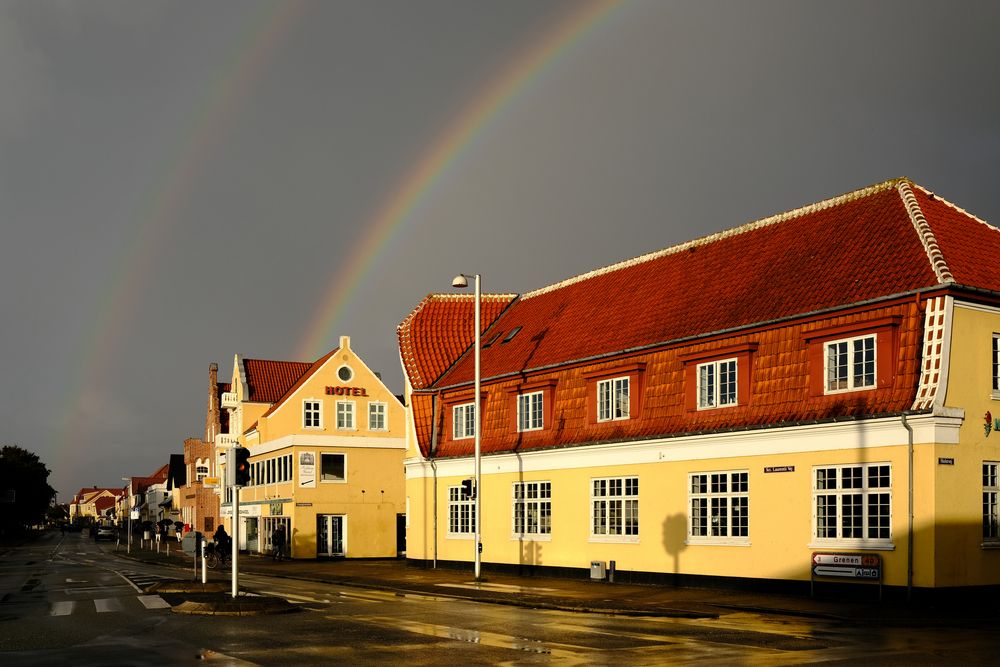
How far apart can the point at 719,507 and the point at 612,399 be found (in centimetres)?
618

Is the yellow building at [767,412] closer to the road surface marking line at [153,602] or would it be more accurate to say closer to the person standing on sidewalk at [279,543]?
the road surface marking line at [153,602]

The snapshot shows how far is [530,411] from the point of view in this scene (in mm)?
40250

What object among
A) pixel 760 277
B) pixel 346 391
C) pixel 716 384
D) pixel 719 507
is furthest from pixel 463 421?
pixel 346 391


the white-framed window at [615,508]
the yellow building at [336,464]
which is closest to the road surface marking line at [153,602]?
the white-framed window at [615,508]

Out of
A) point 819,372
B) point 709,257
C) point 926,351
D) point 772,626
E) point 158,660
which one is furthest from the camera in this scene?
point 709,257

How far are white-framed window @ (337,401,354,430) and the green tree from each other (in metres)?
64.6

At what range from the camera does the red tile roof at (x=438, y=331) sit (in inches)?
1884

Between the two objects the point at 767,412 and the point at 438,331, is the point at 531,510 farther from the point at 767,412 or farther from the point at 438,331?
the point at 767,412

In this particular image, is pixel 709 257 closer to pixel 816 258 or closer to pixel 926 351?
pixel 816 258

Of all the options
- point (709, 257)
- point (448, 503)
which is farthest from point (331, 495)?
point (709, 257)

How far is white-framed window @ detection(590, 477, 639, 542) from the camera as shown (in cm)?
3431

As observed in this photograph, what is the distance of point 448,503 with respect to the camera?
147 ft

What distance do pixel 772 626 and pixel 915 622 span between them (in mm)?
3293

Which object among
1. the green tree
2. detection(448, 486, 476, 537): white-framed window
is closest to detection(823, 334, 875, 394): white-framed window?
detection(448, 486, 476, 537): white-framed window
